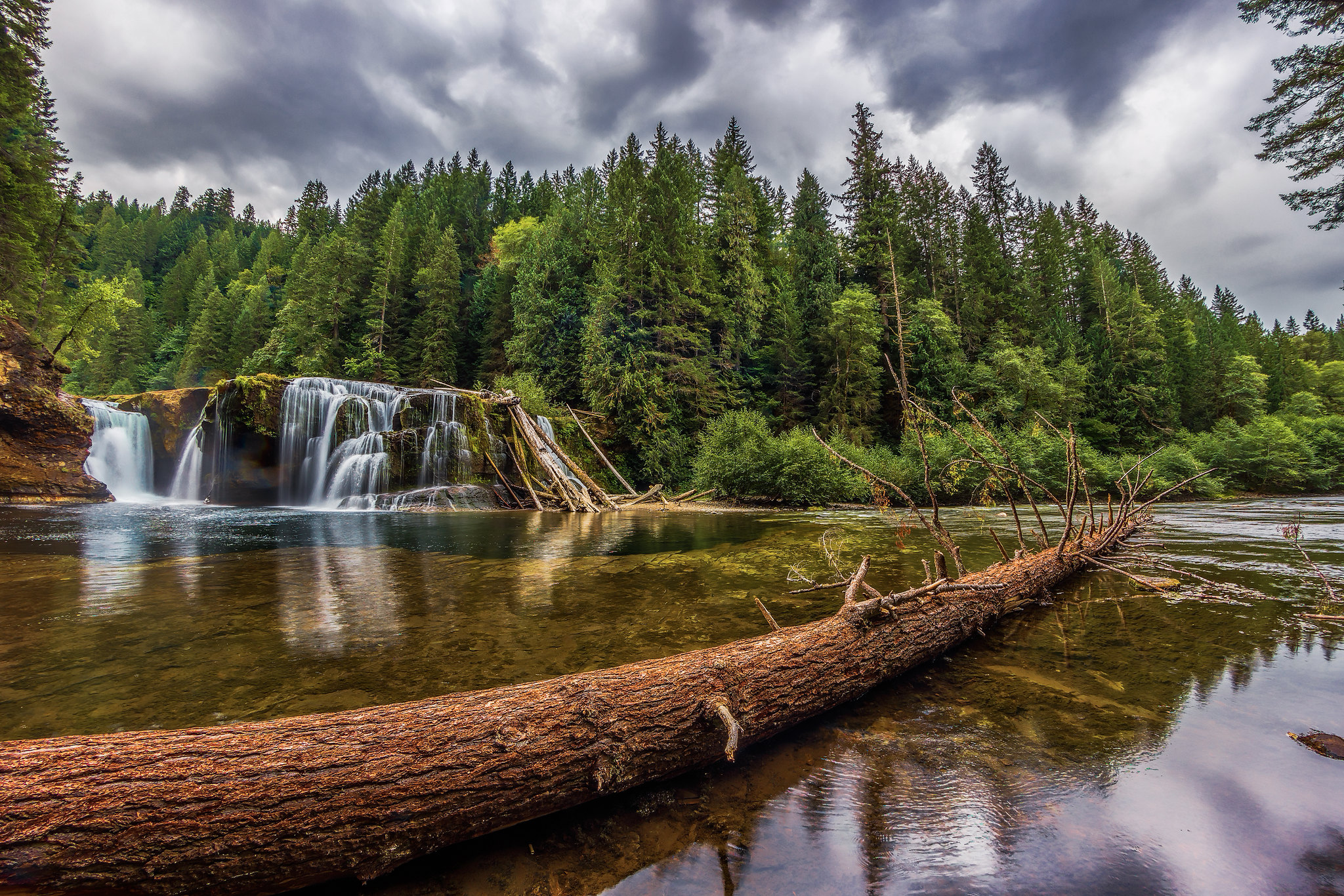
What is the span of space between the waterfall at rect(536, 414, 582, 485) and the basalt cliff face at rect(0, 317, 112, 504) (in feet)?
43.2

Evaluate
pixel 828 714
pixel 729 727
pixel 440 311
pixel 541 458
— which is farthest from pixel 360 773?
pixel 440 311

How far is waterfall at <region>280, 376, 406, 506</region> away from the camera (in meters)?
17.0

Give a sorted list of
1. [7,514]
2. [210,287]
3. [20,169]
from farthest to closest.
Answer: [210,287] < [20,169] < [7,514]

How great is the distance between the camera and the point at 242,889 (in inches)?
55.4

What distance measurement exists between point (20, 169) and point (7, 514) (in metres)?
17.7

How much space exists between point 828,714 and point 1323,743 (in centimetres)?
210

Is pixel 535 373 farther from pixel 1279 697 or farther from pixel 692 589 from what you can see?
pixel 1279 697

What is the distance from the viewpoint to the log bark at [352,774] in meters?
1.33

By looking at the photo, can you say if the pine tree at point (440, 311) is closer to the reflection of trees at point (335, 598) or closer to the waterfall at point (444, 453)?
the waterfall at point (444, 453)

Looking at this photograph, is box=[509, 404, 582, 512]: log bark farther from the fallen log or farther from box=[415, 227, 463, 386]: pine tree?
box=[415, 227, 463, 386]: pine tree

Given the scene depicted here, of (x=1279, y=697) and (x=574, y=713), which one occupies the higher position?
(x=574, y=713)

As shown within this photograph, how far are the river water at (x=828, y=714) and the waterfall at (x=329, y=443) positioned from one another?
10.8m

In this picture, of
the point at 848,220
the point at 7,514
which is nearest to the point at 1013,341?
the point at 848,220

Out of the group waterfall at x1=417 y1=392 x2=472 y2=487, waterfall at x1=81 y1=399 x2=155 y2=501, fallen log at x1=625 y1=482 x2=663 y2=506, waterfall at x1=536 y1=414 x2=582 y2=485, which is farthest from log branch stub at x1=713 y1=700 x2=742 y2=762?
waterfall at x1=81 y1=399 x2=155 y2=501
